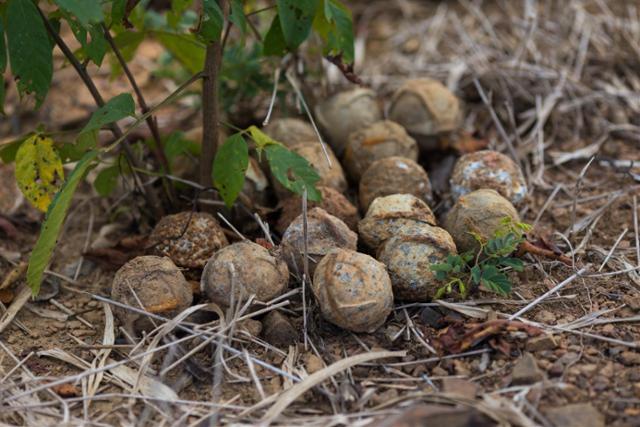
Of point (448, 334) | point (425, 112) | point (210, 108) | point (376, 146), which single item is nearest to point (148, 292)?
point (210, 108)

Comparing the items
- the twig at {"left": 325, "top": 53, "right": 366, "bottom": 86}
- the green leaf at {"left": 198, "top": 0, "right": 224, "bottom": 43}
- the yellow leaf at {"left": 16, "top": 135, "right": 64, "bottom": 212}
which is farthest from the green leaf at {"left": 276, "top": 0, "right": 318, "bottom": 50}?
the yellow leaf at {"left": 16, "top": 135, "right": 64, "bottom": 212}

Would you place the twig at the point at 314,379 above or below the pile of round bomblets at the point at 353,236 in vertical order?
below

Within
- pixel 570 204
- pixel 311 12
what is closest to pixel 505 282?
pixel 570 204

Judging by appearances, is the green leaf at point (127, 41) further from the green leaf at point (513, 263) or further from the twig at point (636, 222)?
the twig at point (636, 222)

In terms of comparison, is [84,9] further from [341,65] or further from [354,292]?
[341,65]

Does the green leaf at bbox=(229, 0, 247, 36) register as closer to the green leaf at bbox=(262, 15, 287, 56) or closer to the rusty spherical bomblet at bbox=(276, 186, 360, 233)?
the green leaf at bbox=(262, 15, 287, 56)

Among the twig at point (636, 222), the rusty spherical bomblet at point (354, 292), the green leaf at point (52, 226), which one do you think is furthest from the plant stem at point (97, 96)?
the twig at point (636, 222)

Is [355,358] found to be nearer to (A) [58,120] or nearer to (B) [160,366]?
(B) [160,366]
